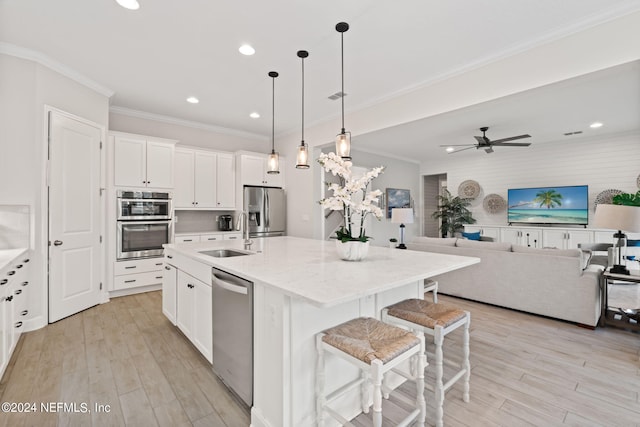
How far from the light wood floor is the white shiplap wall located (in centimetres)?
426

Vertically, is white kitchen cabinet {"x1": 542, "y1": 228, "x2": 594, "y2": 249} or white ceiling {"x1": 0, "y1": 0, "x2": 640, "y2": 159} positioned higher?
white ceiling {"x1": 0, "y1": 0, "x2": 640, "y2": 159}

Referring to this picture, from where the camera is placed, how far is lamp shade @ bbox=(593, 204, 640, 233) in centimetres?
274

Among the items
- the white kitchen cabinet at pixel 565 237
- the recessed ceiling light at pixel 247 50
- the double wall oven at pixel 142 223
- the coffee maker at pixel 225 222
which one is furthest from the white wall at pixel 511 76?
the white kitchen cabinet at pixel 565 237

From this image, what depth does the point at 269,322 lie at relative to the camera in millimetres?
1536

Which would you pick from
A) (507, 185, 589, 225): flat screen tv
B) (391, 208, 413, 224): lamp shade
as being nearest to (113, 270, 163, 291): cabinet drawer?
(391, 208, 413, 224): lamp shade

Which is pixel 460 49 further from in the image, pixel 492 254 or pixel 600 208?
pixel 492 254

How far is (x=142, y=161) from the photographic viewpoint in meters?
4.30

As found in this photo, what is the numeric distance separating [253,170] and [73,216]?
108 inches

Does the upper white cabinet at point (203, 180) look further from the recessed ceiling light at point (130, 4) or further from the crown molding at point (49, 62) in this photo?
the recessed ceiling light at point (130, 4)

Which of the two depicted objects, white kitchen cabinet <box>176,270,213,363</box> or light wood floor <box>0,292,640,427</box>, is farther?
white kitchen cabinet <box>176,270,213,363</box>

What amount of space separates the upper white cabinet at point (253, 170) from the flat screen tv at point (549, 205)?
226 inches

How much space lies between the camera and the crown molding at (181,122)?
177 inches

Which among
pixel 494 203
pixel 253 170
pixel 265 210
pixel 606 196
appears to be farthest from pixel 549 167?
pixel 253 170

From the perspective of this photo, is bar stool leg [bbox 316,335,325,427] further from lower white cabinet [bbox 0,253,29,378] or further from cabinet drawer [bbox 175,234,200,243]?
cabinet drawer [bbox 175,234,200,243]
